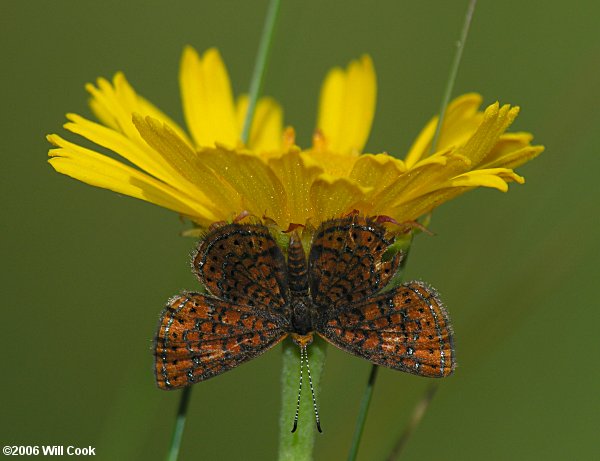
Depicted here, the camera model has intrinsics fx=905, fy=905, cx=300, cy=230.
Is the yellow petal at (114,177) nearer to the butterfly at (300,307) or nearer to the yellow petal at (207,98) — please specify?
the butterfly at (300,307)

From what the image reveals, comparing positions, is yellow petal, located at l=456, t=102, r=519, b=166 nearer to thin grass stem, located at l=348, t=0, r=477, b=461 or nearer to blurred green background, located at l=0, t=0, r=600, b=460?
thin grass stem, located at l=348, t=0, r=477, b=461

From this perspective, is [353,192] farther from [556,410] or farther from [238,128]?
[556,410]

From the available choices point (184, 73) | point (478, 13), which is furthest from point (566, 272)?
point (478, 13)

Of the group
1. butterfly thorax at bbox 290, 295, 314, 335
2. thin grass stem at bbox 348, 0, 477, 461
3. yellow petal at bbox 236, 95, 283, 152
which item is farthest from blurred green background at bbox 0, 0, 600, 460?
butterfly thorax at bbox 290, 295, 314, 335

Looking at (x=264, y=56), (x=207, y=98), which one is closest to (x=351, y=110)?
(x=207, y=98)

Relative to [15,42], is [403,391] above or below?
below

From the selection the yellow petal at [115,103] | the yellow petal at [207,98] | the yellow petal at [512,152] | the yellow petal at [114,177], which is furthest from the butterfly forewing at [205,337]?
the yellow petal at [207,98]
